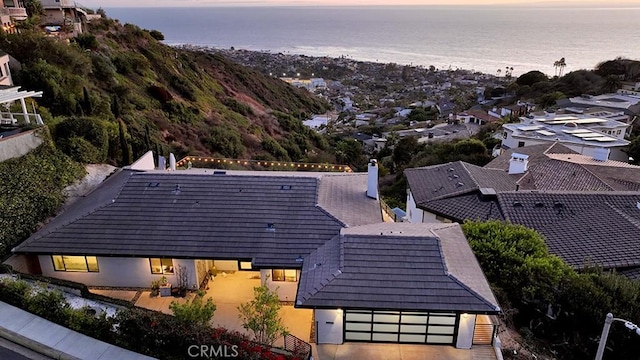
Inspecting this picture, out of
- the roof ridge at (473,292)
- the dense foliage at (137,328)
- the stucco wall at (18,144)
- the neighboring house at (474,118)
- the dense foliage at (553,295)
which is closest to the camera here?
the dense foliage at (137,328)

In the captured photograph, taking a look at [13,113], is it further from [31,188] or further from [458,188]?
[458,188]

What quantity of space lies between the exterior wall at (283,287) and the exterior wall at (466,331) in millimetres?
6399

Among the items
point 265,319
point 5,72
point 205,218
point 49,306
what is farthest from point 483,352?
point 5,72

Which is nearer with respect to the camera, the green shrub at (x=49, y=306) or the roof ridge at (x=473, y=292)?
the roof ridge at (x=473, y=292)

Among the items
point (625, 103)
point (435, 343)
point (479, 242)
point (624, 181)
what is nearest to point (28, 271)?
point (435, 343)

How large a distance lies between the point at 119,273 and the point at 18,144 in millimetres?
9029

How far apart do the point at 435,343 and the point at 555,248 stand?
10.4 m

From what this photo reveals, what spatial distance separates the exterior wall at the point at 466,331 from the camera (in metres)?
14.3

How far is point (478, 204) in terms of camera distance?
2505cm

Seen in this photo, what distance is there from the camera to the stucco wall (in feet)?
65.5

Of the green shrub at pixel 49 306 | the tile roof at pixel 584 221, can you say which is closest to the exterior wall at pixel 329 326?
the green shrub at pixel 49 306

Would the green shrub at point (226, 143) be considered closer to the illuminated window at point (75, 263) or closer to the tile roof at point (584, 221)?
the illuminated window at point (75, 263)

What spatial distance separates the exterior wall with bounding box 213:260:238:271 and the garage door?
6.34 m

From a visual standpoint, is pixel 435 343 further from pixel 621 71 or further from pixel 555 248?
pixel 621 71
